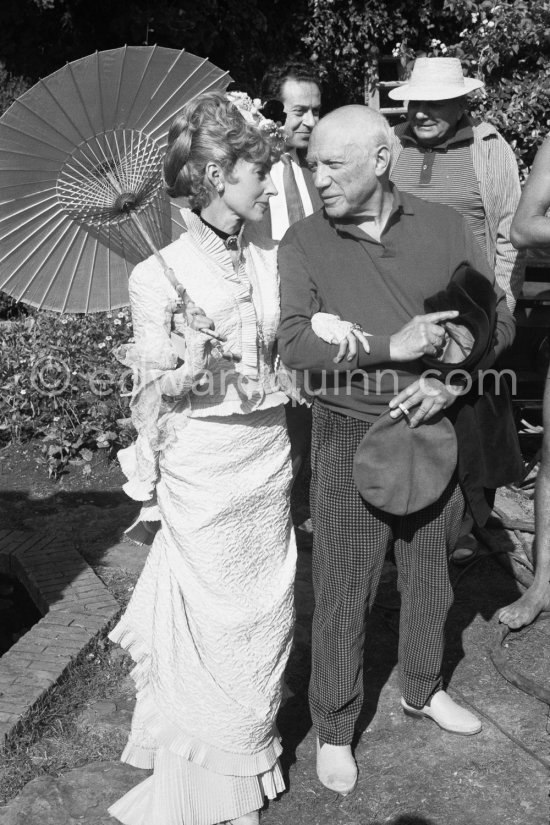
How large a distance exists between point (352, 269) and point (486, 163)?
1411mm

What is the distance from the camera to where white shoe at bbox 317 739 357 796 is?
3.12 metres

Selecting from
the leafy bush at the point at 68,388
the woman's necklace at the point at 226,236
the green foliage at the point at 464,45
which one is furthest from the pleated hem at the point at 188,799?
the green foliage at the point at 464,45

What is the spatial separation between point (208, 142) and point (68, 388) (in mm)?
3637

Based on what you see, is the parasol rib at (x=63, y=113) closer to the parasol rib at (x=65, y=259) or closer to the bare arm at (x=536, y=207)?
the parasol rib at (x=65, y=259)

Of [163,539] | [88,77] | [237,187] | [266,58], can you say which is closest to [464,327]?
[237,187]

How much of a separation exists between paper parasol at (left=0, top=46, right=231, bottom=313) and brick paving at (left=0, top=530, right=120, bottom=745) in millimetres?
1336

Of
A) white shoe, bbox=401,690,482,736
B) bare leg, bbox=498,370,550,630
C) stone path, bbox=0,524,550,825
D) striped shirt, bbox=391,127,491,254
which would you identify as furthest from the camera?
striped shirt, bbox=391,127,491,254

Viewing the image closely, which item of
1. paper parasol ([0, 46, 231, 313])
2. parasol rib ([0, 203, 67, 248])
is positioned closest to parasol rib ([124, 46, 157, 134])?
paper parasol ([0, 46, 231, 313])

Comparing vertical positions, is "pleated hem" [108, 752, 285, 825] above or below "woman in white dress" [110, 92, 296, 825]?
below

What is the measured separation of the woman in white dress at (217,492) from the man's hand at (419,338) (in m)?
0.39

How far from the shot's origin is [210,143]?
9.18 feet

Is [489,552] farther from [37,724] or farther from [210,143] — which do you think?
[210,143]

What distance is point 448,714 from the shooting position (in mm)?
3367

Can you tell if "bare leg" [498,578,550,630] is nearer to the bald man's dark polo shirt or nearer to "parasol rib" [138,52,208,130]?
the bald man's dark polo shirt
